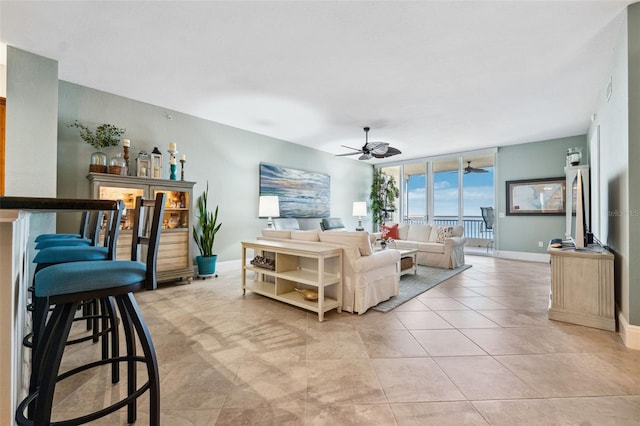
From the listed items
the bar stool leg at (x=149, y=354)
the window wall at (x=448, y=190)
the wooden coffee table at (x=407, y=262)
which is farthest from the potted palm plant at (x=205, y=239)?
the window wall at (x=448, y=190)

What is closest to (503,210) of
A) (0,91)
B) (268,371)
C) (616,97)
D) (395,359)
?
(616,97)

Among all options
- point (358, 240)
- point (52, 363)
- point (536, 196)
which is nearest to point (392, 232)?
point (536, 196)

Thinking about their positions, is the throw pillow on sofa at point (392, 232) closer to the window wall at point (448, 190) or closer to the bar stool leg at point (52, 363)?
the window wall at point (448, 190)

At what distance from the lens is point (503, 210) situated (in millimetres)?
6734

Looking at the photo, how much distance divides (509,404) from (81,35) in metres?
4.37

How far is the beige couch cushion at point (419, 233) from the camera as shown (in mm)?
6074

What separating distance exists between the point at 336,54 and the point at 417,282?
10.7 feet

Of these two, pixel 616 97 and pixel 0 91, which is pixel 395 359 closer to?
pixel 616 97

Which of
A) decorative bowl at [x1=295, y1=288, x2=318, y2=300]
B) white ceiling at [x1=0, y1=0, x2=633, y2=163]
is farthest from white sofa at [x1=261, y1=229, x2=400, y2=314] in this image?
white ceiling at [x1=0, y1=0, x2=633, y2=163]

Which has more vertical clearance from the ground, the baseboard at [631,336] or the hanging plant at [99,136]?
the hanging plant at [99,136]

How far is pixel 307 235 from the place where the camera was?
3.49 meters

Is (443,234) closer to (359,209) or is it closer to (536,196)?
(359,209)

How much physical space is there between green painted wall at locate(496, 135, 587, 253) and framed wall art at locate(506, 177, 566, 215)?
105mm

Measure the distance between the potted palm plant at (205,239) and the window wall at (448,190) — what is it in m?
5.81
